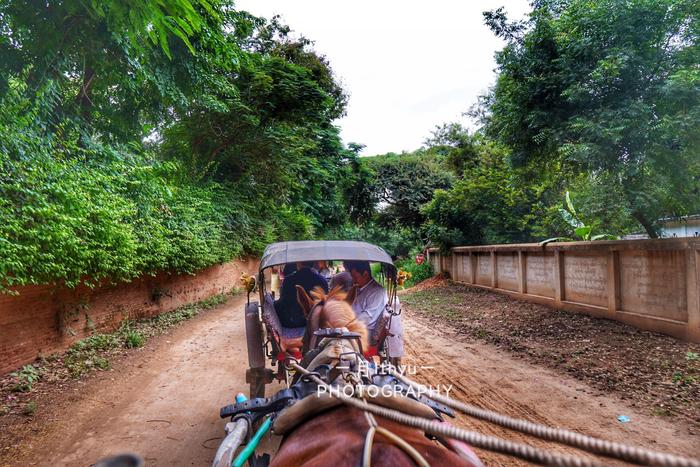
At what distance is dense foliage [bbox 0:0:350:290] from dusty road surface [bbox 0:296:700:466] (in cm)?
Answer: 158

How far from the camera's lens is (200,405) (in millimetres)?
4605

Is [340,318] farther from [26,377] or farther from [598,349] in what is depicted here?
[26,377]

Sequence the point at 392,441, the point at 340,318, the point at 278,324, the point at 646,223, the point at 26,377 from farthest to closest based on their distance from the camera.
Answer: the point at 646,223 < the point at 26,377 < the point at 278,324 < the point at 340,318 < the point at 392,441

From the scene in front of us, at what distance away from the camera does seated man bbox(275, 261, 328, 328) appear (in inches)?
193

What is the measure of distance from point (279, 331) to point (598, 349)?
4463 millimetres

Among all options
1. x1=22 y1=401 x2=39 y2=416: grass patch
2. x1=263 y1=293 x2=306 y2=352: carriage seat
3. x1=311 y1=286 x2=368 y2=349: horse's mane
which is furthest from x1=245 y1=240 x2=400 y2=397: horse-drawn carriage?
x1=22 y1=401 x2=39 y2=416: grass patch

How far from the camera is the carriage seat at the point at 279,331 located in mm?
4164

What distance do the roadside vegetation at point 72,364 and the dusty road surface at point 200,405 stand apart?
0.74ft

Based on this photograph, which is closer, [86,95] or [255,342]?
[255,342]

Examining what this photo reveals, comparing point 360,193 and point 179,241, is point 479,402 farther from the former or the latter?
point 360,193

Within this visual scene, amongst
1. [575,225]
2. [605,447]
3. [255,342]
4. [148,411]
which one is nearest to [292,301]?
[255,342]

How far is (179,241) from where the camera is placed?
9.86 m

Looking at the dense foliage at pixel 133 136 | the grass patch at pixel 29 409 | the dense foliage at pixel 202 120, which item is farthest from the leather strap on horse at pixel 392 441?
the grass patch at pixel 29 409

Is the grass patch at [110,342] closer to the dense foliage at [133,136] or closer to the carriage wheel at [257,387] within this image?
the dense foliage at [133,136]
